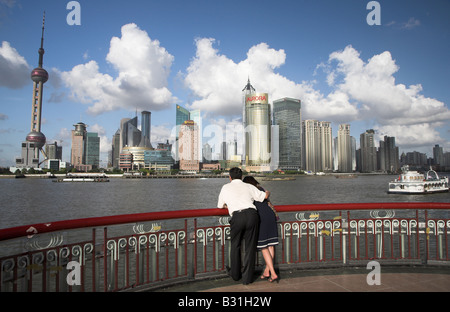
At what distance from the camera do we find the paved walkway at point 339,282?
411cm

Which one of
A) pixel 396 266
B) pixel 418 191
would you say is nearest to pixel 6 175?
pixel 418 191

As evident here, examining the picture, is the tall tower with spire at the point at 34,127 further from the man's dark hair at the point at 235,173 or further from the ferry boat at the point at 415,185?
the man's dark hair at the point at 235,173

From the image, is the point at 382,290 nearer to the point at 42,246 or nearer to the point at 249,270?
the point at 249,270

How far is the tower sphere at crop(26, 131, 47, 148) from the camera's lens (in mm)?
193750

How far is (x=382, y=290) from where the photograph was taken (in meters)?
4.00

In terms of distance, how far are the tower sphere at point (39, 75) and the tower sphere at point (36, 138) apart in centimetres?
3586

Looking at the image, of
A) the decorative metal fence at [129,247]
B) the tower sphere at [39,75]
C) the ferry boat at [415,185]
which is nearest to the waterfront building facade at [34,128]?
the tower sphere at [39,75]

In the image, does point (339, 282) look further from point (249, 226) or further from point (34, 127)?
point (34, 127)

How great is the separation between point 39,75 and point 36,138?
42276 mm

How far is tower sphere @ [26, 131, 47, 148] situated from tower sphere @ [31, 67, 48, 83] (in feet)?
118

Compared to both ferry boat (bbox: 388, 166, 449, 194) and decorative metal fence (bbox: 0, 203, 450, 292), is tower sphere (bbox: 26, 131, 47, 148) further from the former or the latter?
decorative metal fence (bbox: 0, 203, 450, 292)

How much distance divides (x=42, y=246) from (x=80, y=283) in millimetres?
653

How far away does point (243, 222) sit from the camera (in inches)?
163
